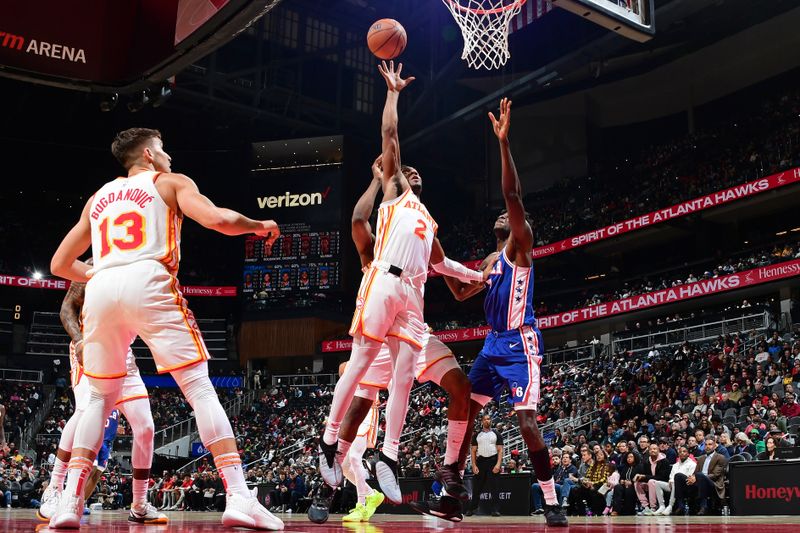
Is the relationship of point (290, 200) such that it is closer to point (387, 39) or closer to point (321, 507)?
point (387, 39)

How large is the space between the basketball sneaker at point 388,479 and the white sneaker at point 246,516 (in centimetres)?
185

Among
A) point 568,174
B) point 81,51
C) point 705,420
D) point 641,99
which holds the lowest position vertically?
point 705,420

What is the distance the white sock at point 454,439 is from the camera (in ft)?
19.4

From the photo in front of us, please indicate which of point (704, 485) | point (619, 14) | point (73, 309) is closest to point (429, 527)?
point (73, 309)

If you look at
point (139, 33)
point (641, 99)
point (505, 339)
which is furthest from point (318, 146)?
point (505, 339)

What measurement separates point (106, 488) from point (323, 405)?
8.85 m

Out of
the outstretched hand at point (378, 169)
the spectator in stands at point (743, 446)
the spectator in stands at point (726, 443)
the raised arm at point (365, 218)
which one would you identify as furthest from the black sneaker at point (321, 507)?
the spectator in stands at point (743, 446)

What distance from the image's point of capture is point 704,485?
1183 cm

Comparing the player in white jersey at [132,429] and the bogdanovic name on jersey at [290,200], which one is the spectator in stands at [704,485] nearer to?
the player in white jersey at [132,429]

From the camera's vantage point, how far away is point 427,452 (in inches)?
728

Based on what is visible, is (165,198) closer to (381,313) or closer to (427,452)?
(381,313)

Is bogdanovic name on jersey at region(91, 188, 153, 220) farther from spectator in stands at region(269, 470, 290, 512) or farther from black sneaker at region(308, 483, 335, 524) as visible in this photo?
spectator in stands at region(269, 470, 290, 512)

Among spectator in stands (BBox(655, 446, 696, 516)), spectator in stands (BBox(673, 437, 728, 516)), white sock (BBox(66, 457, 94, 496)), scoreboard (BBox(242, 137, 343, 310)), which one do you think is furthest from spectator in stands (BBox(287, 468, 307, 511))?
white sock (BBox(66, 457, 94, 496))

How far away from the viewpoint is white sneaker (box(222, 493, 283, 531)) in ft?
12.3
